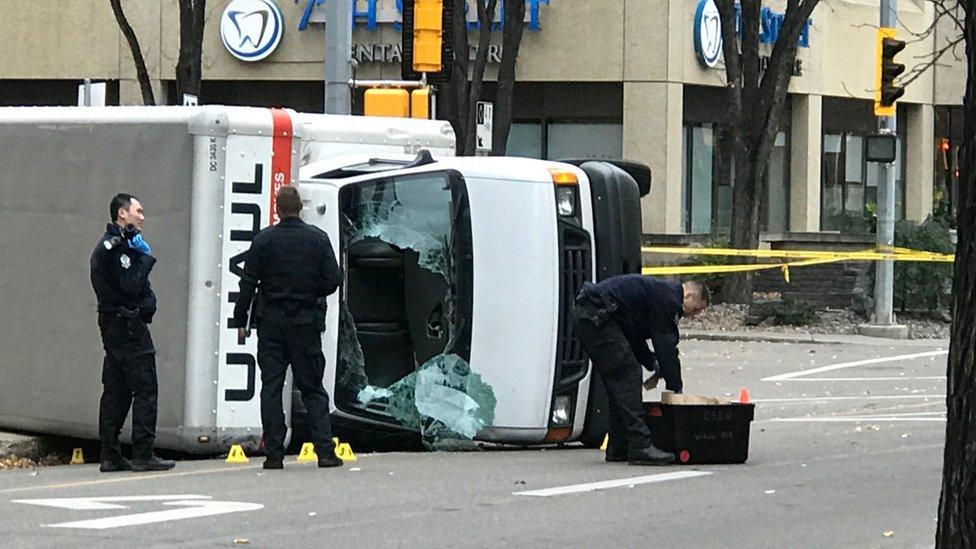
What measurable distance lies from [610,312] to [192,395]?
2804mm

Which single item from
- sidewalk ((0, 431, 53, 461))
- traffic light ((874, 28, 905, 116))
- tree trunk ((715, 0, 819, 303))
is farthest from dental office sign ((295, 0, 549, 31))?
sidewalk ((0, 431, 53, 461))

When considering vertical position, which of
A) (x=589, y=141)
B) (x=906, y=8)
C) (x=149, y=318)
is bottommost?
(x=149, y=318)

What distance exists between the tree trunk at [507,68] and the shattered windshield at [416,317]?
16.5 m

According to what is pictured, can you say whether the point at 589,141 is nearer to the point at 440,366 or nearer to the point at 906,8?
the point at 906,8

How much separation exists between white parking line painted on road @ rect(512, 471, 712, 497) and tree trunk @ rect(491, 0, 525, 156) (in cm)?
1802

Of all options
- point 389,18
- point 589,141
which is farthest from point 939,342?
point 389,18

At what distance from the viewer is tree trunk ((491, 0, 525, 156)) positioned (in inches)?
1182

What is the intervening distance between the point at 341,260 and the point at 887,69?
1496cm

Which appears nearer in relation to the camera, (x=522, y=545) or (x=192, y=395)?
(x=522, y=545)

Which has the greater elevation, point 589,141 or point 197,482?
point 589,141

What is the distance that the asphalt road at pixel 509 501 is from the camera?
9266 millimetres

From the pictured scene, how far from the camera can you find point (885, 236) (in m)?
28.6

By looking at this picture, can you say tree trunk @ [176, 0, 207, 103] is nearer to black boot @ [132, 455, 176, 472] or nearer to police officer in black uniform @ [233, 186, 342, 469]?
black boot @ [132, 455, 176, 472]

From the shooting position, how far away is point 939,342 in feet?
90.9
